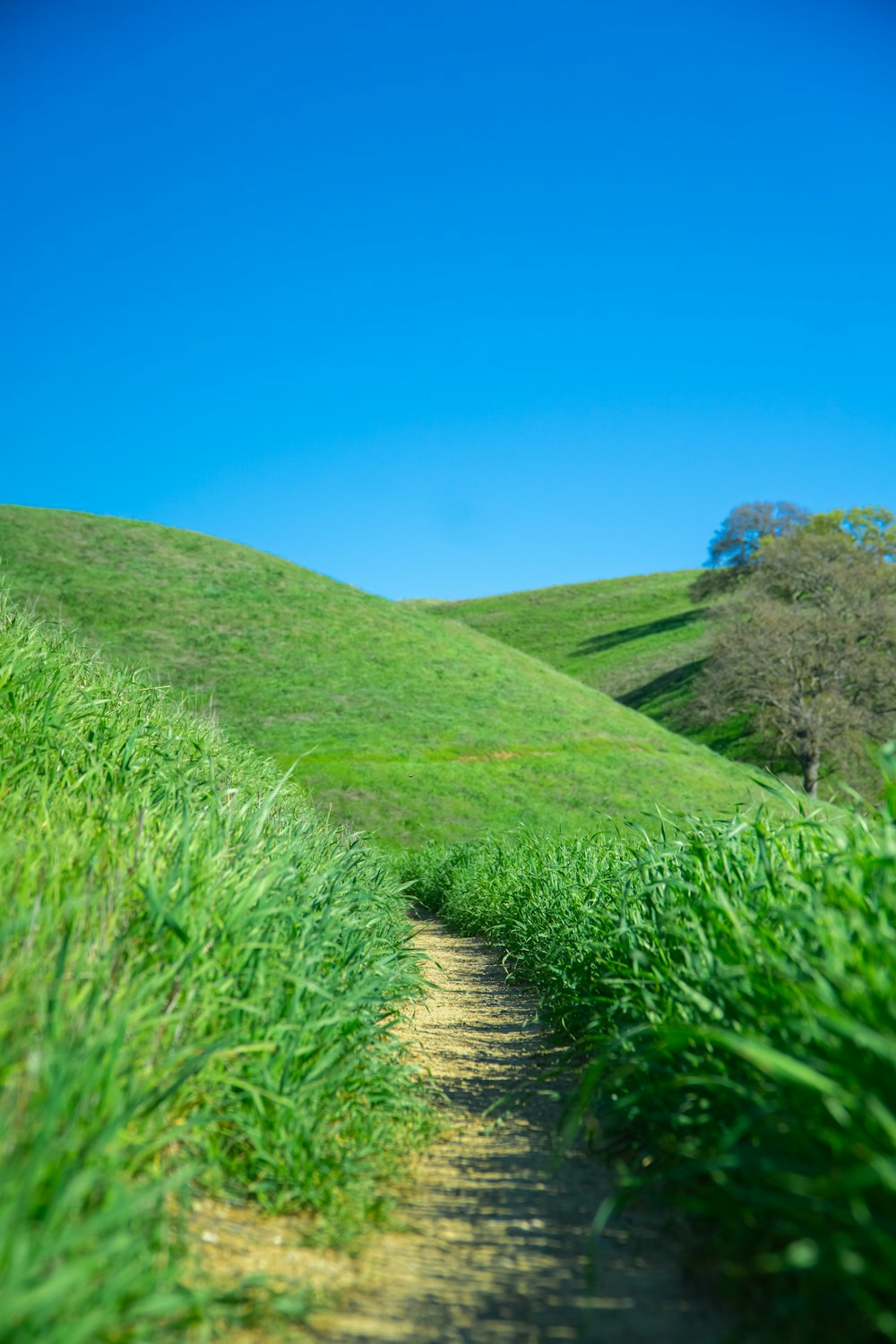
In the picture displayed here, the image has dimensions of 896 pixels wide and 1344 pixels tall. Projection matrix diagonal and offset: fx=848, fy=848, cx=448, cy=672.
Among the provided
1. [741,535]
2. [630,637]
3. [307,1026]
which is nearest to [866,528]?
[741,535]

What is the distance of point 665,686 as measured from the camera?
49.5 metres

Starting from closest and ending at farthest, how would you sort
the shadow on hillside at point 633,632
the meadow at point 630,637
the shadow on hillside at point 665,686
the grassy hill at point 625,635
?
the meadow at point 630,637 → the grassy hill at point 625,635 → the shadow on hillside at point 665,686 → the shadow on hillside at point 633,632

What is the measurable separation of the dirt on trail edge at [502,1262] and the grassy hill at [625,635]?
3313 cm

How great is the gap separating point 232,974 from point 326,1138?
2.08 feet

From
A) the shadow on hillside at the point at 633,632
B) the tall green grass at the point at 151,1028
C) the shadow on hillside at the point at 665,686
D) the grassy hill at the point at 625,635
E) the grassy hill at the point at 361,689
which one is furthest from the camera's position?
the shadow on hillside at the point at 633,632

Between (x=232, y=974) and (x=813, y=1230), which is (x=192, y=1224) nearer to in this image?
(x=232, y=974)

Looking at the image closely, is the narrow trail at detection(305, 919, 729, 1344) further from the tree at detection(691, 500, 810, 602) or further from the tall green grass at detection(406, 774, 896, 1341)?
the tree at detection(691, 500, 810, 602)

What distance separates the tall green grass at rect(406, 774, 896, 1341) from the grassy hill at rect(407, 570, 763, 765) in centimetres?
3227

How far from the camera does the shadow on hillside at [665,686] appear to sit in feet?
158

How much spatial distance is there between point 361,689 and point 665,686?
2562 centimetres

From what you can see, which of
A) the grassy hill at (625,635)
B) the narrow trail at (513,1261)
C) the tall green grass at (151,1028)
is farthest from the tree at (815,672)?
the narrow trail at (513,1261)

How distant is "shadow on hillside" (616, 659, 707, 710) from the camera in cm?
4812

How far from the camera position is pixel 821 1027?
6.90 feet

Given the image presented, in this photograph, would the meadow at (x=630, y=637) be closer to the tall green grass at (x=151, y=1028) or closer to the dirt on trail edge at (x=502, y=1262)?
the tall green grass at (x=151, y=1028)
